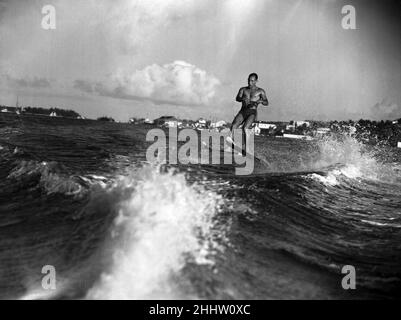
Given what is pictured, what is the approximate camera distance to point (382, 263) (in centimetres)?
524

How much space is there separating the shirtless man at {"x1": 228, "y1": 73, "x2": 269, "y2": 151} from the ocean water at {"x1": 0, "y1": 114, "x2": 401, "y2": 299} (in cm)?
404

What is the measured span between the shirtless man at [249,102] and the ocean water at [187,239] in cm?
404

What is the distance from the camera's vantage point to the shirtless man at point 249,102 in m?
13.1

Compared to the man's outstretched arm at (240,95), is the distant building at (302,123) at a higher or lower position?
higher

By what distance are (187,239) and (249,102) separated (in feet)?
30.5

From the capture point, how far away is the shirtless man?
43.0 feet

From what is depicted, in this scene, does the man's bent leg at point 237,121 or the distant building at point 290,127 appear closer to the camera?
the man's bent leg at point 237,121

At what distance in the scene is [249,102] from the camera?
13.1 metres

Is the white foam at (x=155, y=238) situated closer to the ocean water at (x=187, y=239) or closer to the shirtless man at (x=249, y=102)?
the ocean water at (x=187, y=239)
